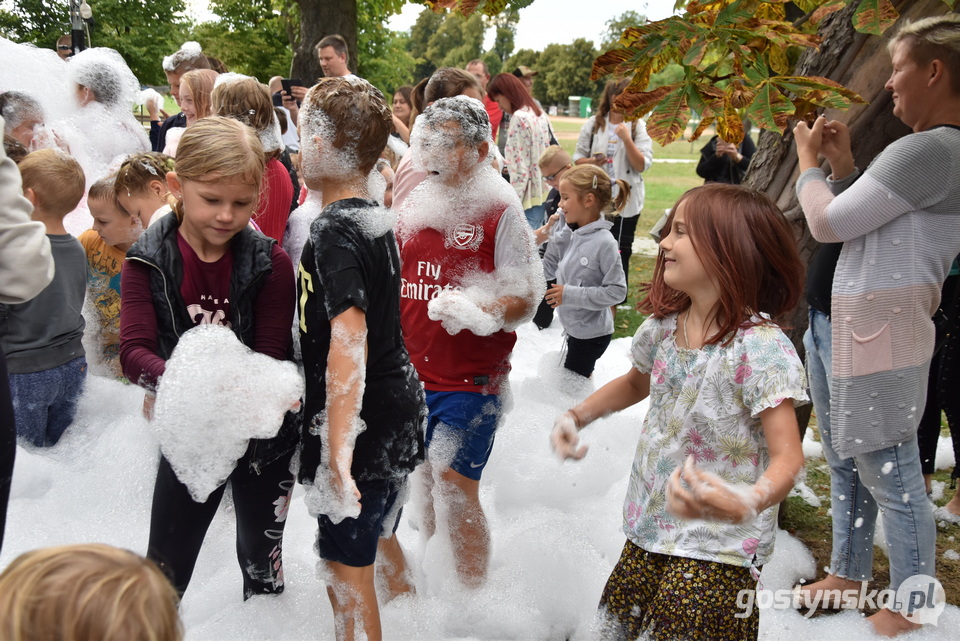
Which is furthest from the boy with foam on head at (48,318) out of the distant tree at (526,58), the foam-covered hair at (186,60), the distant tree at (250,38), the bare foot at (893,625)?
the distant tree at (526,58)

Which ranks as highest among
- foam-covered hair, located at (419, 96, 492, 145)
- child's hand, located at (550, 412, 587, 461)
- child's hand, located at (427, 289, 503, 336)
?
foam-covered hair, located at (419, 96, 492, 145)

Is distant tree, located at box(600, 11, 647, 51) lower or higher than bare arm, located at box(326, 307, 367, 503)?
higher

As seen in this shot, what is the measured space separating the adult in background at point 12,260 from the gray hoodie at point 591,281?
2.36 meters

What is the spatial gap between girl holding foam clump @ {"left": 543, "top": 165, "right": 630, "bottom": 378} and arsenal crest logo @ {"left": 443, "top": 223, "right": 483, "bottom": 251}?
45.2 inches

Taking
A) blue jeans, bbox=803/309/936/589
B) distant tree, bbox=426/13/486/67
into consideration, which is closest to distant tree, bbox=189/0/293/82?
blue jeans, bbox=803/309/936/589

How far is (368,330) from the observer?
197 centimetres

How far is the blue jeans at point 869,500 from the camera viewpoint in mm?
2311

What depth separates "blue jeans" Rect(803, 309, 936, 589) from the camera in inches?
91.0

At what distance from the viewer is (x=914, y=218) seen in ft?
7.07

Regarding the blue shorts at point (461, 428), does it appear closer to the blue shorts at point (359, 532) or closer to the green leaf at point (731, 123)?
the blue shorts at point (359, 532)

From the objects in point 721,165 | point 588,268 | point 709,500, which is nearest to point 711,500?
point 709,500

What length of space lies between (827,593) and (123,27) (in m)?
28.2

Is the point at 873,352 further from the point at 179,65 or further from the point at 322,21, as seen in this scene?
the point at 322,21

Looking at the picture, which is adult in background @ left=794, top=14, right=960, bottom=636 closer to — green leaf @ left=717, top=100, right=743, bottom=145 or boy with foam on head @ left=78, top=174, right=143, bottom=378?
green leaf @ left=717, top=100, right=743, bottom=145
